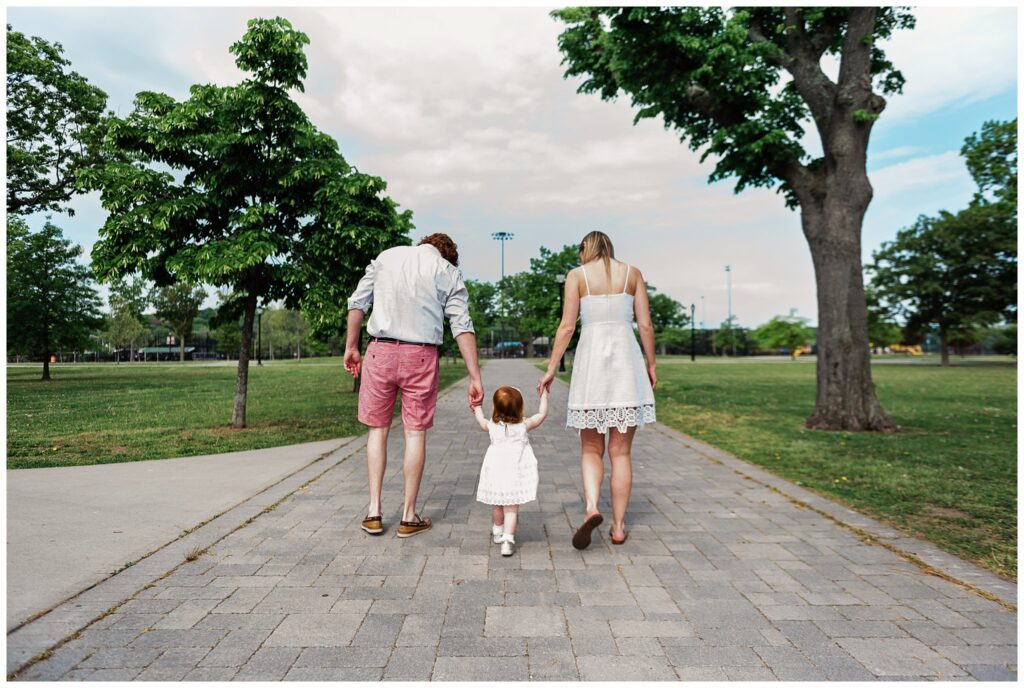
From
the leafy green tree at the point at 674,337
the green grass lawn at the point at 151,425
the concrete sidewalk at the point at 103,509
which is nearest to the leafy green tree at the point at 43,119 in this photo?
the green grass lawn at the point at 151,425

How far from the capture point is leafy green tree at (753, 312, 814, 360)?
2901 inches

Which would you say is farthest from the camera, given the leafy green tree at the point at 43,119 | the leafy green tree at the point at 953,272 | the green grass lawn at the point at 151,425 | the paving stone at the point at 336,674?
the leafy green tree at the point at 953,272

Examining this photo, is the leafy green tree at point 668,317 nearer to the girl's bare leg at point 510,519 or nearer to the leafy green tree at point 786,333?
the leafy green tree at point 786,333

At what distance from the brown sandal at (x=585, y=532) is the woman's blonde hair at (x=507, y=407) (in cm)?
74

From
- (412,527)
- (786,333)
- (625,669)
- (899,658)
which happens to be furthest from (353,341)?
(786,333)

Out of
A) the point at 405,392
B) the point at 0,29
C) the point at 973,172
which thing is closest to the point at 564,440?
the point at 405,392

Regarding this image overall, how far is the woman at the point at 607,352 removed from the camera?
396 centimetres

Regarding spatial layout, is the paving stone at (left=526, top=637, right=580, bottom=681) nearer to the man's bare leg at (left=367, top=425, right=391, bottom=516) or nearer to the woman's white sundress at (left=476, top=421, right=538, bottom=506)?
the woman's white sundress at (left=476, top=421, right=538, bottom=506)

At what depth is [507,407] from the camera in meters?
3.83

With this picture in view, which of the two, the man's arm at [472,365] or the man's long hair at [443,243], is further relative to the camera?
the man's long hair at [443,243]

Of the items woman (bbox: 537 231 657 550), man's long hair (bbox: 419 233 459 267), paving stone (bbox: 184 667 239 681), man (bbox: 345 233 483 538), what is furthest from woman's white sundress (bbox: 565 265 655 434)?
paving stone (bbox: 184 667 239 681)

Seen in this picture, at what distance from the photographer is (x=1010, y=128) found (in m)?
18.2

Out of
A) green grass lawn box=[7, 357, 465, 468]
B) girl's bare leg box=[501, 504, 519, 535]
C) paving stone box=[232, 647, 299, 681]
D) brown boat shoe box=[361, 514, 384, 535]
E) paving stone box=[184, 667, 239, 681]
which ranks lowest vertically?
green grass lawn box=[7, 357, 465, 468]

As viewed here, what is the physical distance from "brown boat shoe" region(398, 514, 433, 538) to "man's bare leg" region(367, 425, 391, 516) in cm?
19
